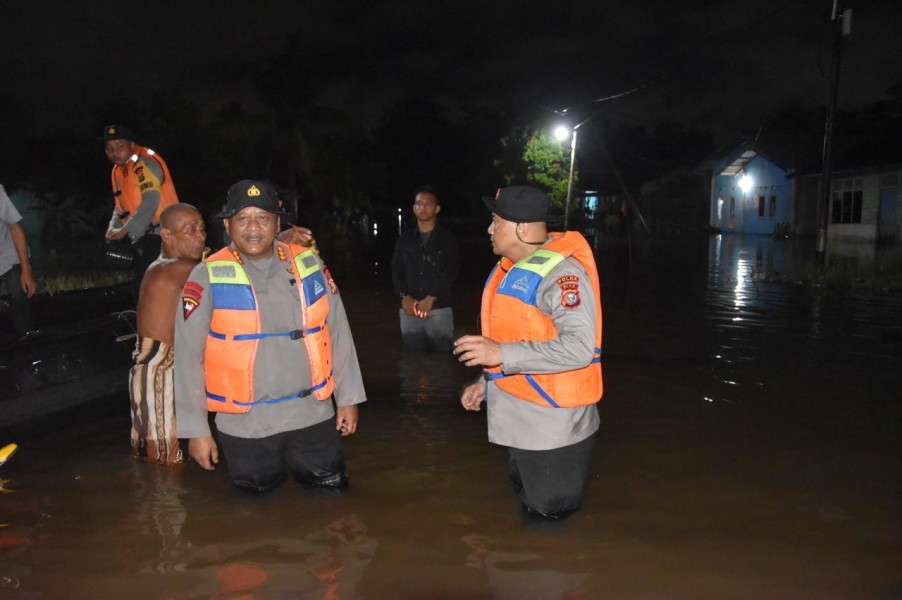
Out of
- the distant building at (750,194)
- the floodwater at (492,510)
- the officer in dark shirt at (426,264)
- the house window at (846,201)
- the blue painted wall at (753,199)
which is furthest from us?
the blue painted wall at (753,199)

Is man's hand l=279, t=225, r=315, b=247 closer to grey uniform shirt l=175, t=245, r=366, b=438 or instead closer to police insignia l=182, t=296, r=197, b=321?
grey uniform shirt l=175, t=245, r=366, b=438

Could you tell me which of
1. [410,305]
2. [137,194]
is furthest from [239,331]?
[410,305]

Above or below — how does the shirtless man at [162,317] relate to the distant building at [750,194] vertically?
below

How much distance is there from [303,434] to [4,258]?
3.75 metres

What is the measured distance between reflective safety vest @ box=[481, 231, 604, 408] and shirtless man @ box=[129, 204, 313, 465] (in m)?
2.25

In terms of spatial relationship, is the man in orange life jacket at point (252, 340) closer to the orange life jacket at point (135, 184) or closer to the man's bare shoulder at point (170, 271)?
the man's bare shoulder at point (170, 271)

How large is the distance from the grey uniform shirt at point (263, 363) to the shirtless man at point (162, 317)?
0.96 meters

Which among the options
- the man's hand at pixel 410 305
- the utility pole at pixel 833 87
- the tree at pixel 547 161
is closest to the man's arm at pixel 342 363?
the man's hand at pixel 410 305

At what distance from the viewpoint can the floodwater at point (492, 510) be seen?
3.79 m

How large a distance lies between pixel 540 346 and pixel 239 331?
155 centimetres

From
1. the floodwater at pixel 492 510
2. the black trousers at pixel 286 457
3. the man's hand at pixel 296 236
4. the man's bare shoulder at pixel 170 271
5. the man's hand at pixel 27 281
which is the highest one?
the man's hand at pixel 296 236

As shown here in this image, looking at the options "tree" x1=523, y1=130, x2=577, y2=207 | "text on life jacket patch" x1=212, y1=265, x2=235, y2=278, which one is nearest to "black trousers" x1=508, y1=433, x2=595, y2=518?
"text on life jacket patch" x1=212, y1=265, x2=235, y2=278

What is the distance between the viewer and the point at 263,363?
13.5 ft

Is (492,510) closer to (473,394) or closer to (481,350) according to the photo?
(473,394)
